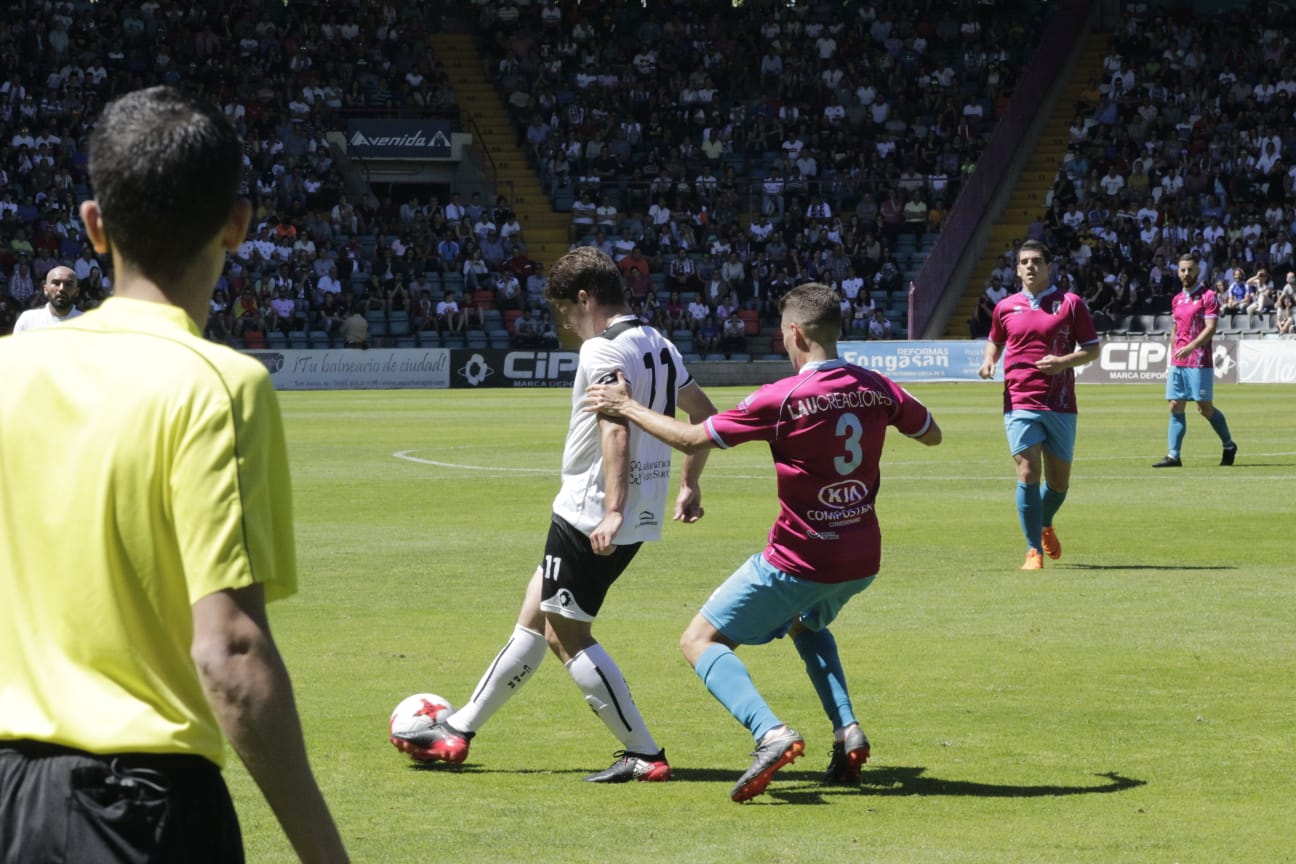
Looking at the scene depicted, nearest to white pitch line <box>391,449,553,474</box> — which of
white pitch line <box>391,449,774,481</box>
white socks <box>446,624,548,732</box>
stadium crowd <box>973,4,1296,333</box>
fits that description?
white pitch line <box>391,449,774,481</box>

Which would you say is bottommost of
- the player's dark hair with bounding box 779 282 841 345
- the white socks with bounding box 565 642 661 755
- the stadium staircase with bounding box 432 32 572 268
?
the white socks with bounding box 565 642 661 755

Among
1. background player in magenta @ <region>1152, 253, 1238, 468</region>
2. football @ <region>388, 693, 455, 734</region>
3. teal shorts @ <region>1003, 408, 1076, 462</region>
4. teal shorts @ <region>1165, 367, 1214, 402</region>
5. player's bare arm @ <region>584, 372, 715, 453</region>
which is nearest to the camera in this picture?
player's bare arm @ <region>584, 372, 715, 453</region>

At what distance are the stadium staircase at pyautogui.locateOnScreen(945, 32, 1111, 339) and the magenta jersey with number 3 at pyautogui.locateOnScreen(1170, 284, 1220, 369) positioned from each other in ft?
87.8

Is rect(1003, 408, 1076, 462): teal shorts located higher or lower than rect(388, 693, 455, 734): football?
higher

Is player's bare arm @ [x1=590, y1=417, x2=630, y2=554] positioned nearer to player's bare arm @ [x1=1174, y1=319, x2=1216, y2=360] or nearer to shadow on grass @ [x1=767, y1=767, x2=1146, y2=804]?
shadow on grass @ [x1=767, y1=767, x2=1146, y2=804]

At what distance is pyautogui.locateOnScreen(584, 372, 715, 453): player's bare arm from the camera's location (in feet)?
21.9

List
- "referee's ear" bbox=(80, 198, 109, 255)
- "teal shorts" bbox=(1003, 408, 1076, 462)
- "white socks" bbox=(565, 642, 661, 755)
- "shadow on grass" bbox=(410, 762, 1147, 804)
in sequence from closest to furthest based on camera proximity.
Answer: "referee's ear" bbox=(80, 198, 109, 255) < "shadow on grass" bbox=(410, 762, 1147, 804) < "white socks" bbox=(565, 642, 661, 755) < "teal shorts" bbox=(1003, 408, 1076, 462)

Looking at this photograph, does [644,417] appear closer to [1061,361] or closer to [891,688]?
[891,688]

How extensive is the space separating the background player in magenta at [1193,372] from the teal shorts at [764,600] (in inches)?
617

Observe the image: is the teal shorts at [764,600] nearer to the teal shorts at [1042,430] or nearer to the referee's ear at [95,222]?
the referee's ear at [95,222]

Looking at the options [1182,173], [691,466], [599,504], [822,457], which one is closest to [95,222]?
[599,504]

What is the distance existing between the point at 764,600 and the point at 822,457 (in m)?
0.58

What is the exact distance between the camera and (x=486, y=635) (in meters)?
10.6

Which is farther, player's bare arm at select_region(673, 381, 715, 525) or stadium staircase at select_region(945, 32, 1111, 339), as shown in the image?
stadium staircase at select_region(945, 32, 1111, 339)
